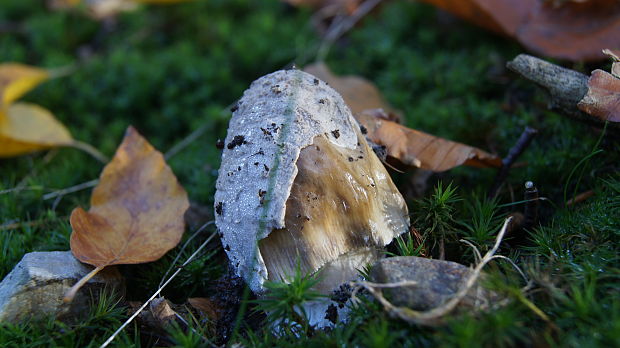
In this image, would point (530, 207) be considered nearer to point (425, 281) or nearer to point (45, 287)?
point (425, 281)

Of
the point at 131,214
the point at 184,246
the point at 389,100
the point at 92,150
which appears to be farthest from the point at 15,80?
the point at 389,100

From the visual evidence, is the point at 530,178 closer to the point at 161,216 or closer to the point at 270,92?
the point at 270,92

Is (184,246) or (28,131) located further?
(28,131)

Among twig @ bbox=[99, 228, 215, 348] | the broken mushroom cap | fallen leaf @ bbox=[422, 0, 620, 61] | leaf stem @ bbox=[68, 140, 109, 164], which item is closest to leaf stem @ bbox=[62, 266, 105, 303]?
twig @ bbox=[99, 228, 215, 348]

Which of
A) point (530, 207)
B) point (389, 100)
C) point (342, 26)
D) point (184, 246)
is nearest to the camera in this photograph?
point (530, 207)

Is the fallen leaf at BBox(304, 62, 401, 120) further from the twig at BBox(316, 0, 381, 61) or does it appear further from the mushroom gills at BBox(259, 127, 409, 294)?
the mushroom gills at BBox(259, 127, 409, 294)

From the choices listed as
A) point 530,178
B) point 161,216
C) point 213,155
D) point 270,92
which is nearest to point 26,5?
point 213,155

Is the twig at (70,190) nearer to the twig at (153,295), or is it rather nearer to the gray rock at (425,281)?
the twig at (153,295)
